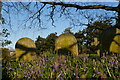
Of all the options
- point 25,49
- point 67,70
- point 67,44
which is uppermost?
point 67,44

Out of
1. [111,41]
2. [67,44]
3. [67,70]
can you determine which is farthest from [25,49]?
[67,70]

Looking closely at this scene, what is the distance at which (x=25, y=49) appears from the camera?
10.3m

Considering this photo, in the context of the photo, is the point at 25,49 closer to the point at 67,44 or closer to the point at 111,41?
the point at 67,44

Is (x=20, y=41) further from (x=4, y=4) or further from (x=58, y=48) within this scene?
(x=4, y=4)

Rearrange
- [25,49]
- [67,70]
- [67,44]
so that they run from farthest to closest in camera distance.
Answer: [25,49]
[67,44]
[67,70]

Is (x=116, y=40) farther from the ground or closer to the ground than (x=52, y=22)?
closer to the ground

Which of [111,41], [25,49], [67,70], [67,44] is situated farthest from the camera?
[25,49]

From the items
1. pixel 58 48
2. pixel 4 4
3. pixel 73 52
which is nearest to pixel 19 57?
pixel 58 48

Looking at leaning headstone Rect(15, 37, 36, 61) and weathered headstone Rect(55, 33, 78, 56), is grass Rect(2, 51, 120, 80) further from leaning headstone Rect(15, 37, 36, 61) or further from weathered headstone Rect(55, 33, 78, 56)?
leaning headstone Rect(15, 37, 36, 61)

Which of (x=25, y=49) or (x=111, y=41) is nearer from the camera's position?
(x=111, y=41)

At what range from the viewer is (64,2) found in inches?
326

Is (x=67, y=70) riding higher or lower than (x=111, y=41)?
lower

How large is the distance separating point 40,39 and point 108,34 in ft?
109

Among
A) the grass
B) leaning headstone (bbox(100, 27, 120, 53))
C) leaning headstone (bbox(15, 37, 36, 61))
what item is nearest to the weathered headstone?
leaning headstone (bbox(100, 27, 120, 53))
